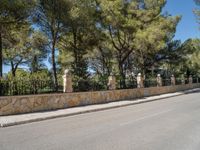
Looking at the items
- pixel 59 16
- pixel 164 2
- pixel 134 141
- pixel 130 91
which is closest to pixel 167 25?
pixel 164 2

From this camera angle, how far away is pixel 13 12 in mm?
18828

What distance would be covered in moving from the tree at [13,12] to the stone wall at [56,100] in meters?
4.91

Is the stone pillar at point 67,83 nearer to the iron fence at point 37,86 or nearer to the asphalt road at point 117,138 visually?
the iron fence at point 37,86

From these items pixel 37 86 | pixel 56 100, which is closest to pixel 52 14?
pixel 37 86

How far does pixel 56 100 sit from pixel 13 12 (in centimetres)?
631

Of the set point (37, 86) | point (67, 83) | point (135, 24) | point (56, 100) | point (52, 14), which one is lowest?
point (56, 100)

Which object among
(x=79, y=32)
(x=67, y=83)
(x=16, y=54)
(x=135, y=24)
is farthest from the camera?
(x=16, y=54)

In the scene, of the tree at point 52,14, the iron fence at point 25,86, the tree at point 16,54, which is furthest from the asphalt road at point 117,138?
the tree at point 16,54

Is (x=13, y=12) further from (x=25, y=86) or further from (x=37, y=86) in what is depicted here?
(x=25, y=86)

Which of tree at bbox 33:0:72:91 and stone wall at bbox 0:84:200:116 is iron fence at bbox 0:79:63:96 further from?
tree at bbox 33:0:72:91

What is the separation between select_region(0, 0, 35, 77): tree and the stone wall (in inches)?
193

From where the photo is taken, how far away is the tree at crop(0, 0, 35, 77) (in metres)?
18.1

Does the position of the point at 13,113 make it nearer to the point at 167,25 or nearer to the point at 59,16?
the point at 59,16

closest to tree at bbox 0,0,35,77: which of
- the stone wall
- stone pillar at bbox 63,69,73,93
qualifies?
stone pillar at bbox 63,69,73,93
